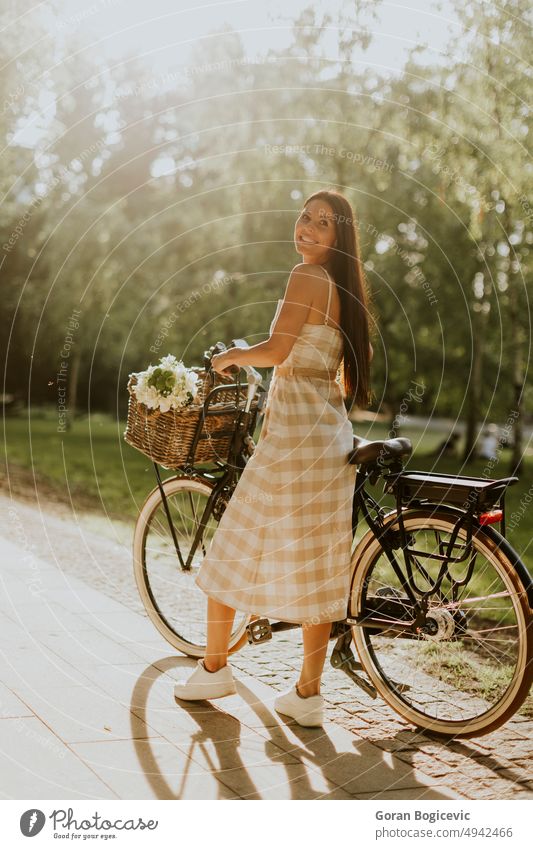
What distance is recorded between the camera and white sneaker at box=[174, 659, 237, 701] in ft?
13.1

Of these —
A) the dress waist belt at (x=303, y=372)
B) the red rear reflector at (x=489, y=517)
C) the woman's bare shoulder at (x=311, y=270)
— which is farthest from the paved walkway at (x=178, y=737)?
the woman's bare shoulder at (x=311, y=270)

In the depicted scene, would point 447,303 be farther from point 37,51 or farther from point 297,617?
point 297,617

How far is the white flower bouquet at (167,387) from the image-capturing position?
13.6 ft

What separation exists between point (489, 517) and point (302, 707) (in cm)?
110

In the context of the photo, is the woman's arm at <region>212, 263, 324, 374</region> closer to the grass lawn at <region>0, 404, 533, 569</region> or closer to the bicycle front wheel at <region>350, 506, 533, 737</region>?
the bicycle front wheel at <region>350, 506, 533, 737</region>

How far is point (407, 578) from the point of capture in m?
3.96

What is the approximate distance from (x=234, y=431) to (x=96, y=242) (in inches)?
752

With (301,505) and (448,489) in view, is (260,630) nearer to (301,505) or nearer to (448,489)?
(301,505)

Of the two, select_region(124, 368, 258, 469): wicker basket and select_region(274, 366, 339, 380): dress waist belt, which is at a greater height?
select_region(274, 366, 339, 380): dress waist belt

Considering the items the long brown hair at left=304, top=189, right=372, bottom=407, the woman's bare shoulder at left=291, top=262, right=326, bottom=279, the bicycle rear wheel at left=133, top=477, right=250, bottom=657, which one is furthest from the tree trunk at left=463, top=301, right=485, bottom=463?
the woman's bare shoulder at left=291, top=262, right=326, bottom=279

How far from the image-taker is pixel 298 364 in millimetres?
3826

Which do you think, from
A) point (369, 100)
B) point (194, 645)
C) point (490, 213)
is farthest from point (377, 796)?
point (369, 100)

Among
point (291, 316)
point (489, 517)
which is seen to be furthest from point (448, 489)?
point (291, 316)

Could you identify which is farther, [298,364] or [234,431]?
[234,431]
